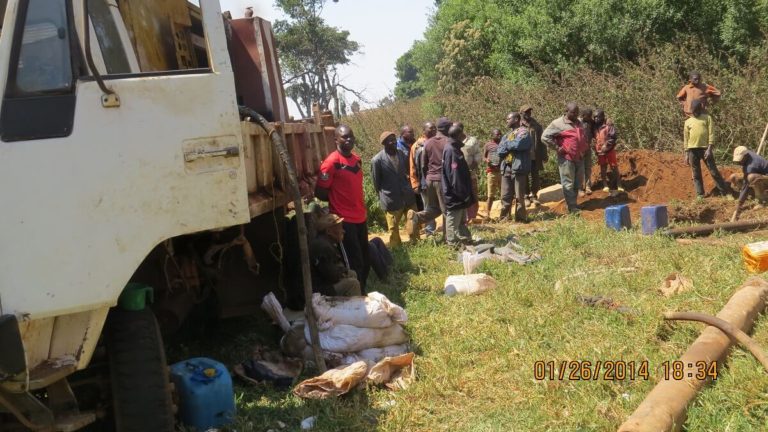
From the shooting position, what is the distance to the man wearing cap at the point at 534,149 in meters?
12.0

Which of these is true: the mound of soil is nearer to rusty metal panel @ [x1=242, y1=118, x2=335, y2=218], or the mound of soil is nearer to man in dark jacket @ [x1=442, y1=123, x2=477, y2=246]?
man in dark jacket @ [x1=442, y1=123, x2=477, y2=246]

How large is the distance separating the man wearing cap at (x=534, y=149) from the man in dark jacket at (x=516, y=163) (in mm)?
169

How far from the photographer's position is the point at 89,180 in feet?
10.7

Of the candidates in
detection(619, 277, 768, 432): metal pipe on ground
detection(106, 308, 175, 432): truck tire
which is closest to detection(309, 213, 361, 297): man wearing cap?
detection(106, 308, 175, 432): truck tire

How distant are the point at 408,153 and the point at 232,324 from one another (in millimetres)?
5278

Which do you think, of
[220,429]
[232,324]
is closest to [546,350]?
[220,429]

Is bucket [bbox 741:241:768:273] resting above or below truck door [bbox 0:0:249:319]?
below

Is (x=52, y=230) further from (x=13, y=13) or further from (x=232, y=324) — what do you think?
(x=232, y=324)

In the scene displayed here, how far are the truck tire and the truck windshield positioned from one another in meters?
1.21

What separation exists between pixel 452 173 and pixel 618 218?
7.96 ft

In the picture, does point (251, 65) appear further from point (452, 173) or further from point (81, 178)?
point (452, 173)

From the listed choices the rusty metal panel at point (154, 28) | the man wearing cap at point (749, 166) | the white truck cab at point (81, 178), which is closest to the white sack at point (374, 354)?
the white truck cab at point (81, 178)

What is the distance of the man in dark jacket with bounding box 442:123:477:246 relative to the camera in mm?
9062

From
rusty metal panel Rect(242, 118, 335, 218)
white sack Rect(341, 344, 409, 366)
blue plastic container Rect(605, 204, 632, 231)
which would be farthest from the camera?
blue plastic container Rect(605, 204, 632, 231)
